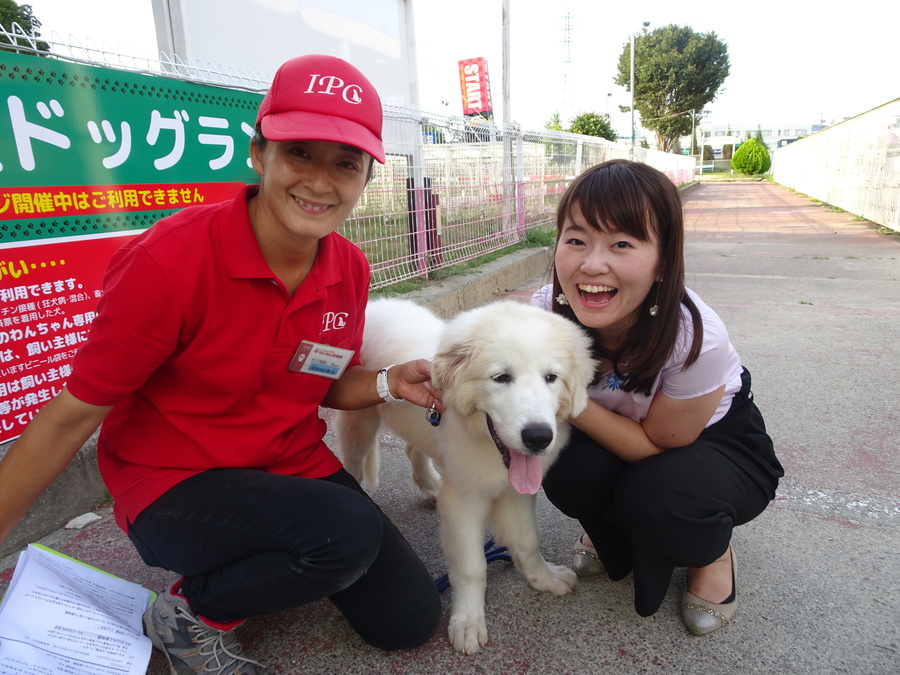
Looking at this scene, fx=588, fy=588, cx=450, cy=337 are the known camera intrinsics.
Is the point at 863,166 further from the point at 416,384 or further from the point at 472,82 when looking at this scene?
the point at 416,384

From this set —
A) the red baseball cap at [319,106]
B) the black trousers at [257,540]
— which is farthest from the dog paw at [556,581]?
the red baseball cap at [319,106]

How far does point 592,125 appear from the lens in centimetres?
2919

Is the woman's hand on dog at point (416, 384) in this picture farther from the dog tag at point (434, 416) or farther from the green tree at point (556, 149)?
the green tree at point (556, 149)

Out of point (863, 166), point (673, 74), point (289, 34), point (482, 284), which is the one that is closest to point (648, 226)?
point (289, 34)

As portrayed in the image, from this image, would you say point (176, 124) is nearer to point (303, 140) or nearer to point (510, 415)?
point (303, 140)

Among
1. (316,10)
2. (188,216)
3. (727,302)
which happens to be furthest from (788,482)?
(316,10)

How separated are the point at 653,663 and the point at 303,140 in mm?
1890

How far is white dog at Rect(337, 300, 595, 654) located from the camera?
1.85 m

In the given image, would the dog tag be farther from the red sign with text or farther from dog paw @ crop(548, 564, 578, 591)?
the red sign with text

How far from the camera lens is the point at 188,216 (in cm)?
179

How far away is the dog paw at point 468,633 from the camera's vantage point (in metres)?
1.92

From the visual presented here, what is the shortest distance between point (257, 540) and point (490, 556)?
105cm

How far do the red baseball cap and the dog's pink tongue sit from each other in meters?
1.04

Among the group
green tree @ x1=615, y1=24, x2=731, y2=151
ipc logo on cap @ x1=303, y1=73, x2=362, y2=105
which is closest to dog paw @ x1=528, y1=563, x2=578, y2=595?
ipc logo on cap @ x1=303, y1=73, x2=362, y2=105
